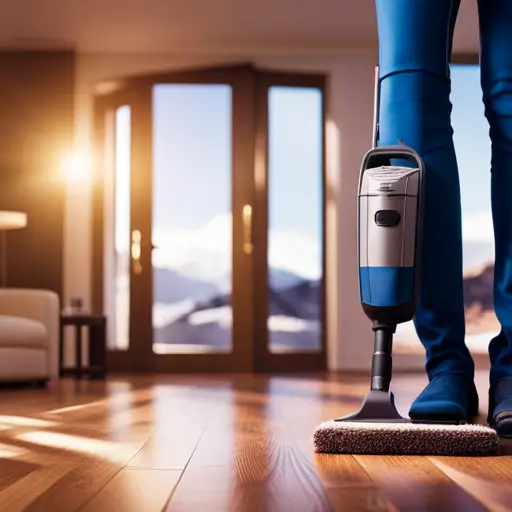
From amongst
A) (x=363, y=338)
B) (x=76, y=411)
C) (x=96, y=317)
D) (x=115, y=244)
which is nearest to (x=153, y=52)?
(x=115, y=244)

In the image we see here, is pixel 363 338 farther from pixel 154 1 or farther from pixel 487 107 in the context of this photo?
pixel 487 107

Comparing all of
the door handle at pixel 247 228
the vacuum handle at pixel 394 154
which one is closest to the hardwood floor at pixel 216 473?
the vacuum handle at pixel 394 154

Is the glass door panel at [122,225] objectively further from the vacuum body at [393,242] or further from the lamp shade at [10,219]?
the vacuum body at [393,242]

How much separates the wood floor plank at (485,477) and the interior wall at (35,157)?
6128 mm

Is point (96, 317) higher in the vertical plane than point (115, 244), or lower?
lower

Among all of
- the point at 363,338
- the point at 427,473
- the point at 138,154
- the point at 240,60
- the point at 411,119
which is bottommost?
the point at 363,338

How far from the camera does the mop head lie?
4.01 ft

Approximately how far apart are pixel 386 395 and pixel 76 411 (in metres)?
1.22

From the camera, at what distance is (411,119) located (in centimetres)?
156

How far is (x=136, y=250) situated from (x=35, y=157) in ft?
3.53

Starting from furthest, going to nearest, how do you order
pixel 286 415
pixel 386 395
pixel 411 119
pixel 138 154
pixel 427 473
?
1. pixel 138 154
2. pixel 286 415
3. pixel 411 119
4. pixel 386 395
5. pixel 427 473

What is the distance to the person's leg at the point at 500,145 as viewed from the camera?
162cm

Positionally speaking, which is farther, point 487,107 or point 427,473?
point 487,107

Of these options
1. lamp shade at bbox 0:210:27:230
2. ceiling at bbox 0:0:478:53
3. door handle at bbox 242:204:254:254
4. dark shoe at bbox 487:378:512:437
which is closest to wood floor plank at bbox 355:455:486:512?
dark shoe at bbox 487:378:512:437
